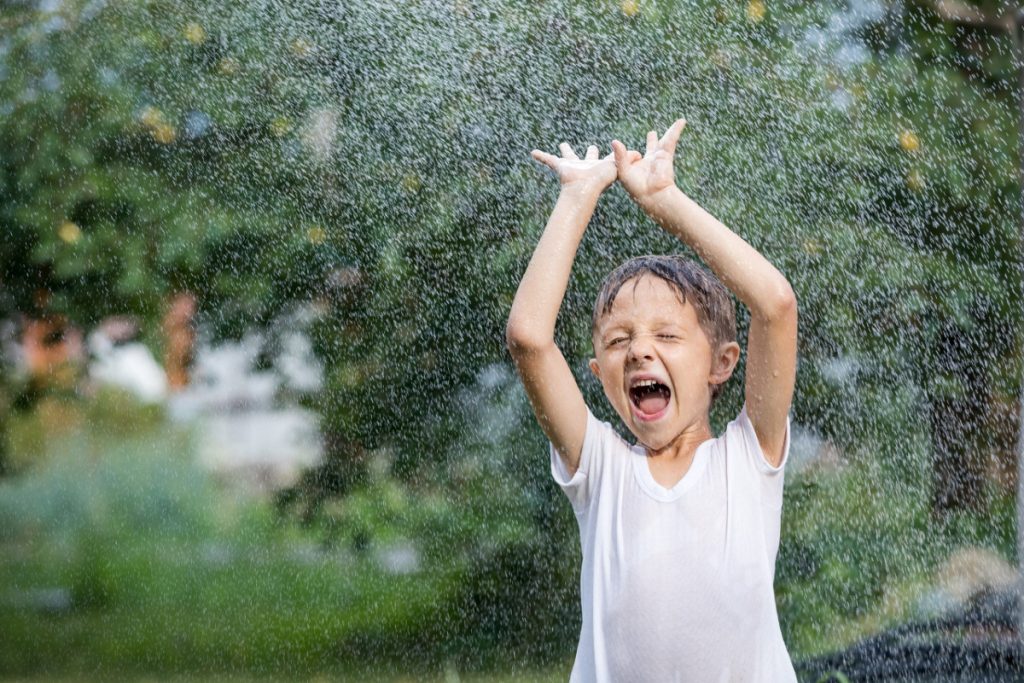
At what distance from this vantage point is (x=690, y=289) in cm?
210

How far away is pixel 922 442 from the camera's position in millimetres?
4668

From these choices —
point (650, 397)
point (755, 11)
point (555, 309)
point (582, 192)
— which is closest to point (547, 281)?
point (555, 309)

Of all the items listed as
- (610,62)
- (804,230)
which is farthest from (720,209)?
(610,62)

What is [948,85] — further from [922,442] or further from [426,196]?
[426,196]

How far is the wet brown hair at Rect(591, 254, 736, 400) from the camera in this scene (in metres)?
2.10

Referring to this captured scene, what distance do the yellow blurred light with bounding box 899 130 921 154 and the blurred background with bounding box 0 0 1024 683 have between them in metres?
0.01

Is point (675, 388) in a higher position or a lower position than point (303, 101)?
lower

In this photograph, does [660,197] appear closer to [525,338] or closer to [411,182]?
[525,338]

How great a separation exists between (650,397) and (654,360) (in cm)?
7

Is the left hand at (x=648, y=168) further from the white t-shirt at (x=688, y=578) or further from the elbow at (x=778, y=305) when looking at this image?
the white t-shirt at (x=688, y=578)

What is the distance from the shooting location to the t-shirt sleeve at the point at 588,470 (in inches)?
81.0

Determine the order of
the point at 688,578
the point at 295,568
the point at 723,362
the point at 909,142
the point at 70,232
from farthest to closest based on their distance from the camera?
the point at 295,568, the point at 70,232, the point at 909,142, the point at 723,362, the point at 688,578

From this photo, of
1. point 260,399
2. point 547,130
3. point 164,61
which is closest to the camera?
point 547,130

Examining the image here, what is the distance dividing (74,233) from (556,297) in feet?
10.9
